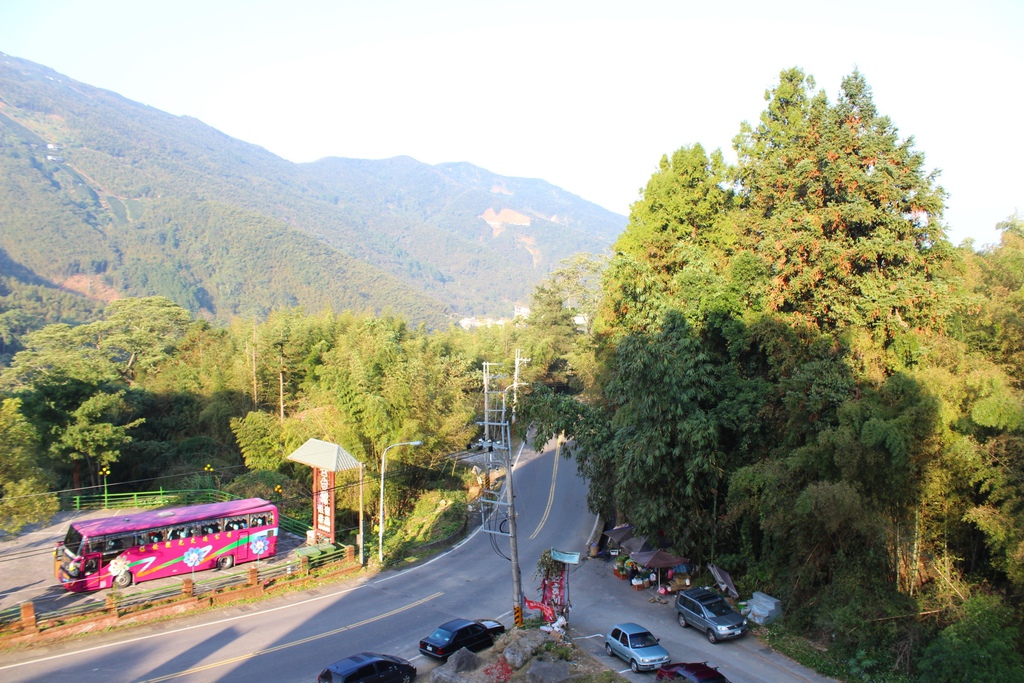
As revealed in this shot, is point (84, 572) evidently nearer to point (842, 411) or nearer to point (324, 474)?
point (324, 474)

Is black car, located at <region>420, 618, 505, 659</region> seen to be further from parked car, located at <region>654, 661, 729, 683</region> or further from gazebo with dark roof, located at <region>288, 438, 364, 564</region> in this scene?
gazebo with dark roof, located at <region>288, 438, 364, 564</region>

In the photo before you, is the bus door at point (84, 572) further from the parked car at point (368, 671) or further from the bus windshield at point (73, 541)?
the parked car at point (368, 671)

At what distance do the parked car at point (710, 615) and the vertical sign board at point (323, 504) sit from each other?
46.2 feet

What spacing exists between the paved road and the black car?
0.51 meters

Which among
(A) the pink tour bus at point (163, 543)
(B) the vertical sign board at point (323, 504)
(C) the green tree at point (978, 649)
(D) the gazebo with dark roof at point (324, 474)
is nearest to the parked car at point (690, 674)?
(C) the green tree at point (978, 649)

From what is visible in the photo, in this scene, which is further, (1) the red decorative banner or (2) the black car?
(1) the red decorative banner

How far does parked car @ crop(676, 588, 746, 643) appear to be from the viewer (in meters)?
18.5

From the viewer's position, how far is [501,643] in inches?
677

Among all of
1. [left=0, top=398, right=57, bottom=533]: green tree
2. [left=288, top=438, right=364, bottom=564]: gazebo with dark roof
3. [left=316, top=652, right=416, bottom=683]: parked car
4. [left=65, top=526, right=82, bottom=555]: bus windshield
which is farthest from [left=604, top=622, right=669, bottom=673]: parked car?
[left=0, top=398, right=57, bottom=533]: green tree

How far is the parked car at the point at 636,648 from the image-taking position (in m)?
16.7

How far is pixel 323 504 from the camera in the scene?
27.4m

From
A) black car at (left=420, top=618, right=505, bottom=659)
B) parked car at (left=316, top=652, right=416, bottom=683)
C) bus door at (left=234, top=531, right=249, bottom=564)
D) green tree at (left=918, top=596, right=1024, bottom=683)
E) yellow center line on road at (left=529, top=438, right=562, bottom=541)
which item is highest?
green tree at (left=918, top=596, right=1024, bottom=683)

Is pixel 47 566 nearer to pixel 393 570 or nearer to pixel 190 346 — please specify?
pixel 393 570

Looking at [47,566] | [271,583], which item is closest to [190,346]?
[47,566]
